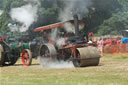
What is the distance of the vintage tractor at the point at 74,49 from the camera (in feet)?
41.8

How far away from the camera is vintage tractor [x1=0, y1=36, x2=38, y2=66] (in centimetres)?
1555

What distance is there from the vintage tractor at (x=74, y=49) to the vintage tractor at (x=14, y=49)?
1570mm

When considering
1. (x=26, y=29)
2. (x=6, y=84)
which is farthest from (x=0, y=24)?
(x=6, y=84)

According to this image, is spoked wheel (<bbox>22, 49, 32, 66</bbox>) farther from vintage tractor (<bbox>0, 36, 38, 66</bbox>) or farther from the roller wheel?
the roller wheel

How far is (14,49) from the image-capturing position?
16.0m

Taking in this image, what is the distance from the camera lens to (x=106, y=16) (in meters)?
51.4

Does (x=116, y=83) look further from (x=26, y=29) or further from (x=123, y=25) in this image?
(x=123, y=25)

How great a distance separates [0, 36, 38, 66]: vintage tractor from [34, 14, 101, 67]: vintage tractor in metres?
1.57

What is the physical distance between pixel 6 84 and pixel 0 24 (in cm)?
3740

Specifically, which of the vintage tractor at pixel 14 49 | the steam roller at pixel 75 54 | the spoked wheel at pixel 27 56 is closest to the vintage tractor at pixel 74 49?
the steam roller at pixel 75 54

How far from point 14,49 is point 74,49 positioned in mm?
4437

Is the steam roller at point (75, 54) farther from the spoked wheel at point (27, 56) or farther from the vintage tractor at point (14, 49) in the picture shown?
the vintage tractor at point (14, 49)

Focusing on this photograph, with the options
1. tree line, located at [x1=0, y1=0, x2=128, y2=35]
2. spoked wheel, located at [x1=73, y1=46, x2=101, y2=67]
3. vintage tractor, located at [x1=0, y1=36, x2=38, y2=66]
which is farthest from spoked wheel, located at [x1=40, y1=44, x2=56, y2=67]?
tree line, located at [x1=0, y1=0, x2=128, y2=35]

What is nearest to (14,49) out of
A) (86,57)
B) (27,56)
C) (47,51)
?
(27,56)
